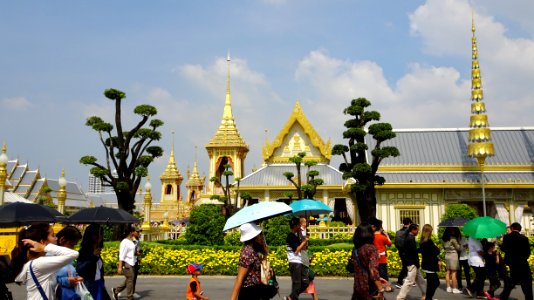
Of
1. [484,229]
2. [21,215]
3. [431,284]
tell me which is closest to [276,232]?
[484,229]

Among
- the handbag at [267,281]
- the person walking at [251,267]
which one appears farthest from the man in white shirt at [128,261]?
the person walking at [251,267]

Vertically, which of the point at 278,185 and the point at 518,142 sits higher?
the point at 518,142

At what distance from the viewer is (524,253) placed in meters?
8.39

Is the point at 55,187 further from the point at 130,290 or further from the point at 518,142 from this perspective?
the point at 130,290

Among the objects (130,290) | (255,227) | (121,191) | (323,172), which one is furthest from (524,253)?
(323,172)

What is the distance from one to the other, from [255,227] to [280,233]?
12.1 metres

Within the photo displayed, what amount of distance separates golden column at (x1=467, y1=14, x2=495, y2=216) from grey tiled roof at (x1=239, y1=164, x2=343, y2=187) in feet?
32.9

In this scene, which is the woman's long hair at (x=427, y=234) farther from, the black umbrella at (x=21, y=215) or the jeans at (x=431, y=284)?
the black umbrella at (x=21, y=215)

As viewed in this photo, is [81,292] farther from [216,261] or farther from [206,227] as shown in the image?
[206,227]

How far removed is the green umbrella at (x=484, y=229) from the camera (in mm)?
9180

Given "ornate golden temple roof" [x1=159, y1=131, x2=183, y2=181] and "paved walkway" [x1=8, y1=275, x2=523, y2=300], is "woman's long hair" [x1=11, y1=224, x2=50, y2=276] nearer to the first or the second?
"paved walkway" [x1=8, y1=275, x2=523, y2=300]

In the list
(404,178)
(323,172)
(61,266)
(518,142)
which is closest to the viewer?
(61,266)

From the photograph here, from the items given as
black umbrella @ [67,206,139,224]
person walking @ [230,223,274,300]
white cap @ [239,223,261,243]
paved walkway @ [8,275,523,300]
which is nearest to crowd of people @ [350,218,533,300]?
paved walkway @ [8,275,523,300]

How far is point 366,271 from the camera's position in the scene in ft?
17.7
